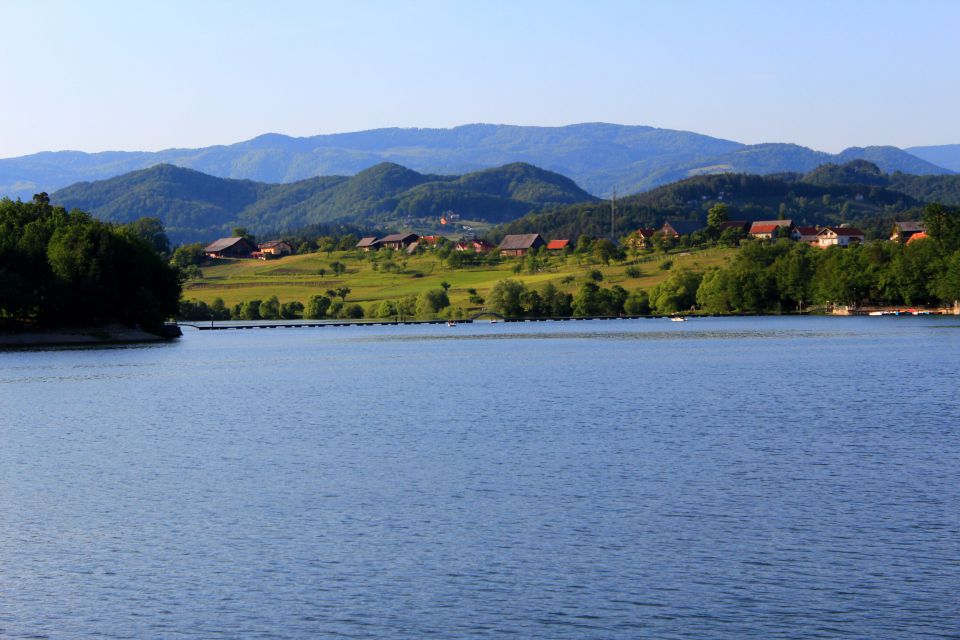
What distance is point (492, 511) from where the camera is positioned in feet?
123

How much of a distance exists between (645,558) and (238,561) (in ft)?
35.4

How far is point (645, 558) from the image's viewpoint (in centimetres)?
3111

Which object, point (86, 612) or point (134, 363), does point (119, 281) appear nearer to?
point (134, 363)

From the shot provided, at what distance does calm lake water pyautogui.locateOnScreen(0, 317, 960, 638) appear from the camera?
26953 millimetres

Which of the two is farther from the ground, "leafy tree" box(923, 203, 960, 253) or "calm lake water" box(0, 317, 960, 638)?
"leafy tree" box(923, 203, 960, 253)

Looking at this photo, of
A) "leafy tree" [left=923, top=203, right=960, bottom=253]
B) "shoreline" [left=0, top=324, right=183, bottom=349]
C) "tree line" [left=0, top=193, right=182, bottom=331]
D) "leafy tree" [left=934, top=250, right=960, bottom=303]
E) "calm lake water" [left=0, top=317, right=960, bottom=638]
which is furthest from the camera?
"leafy tree" [left=923, top=203, right=960, bottom=253]

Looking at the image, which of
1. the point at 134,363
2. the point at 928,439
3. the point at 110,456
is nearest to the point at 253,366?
the point at 134,363

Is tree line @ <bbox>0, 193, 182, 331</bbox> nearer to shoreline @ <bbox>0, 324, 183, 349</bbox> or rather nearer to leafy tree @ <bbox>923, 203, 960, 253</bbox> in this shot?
shoreline @ <bbox>0, 324, 183, 349</bbox>

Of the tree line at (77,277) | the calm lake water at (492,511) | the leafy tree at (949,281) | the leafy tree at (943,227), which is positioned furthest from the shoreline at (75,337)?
the leafy tree at (943,227)

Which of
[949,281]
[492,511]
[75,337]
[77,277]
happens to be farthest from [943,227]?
[492,511]

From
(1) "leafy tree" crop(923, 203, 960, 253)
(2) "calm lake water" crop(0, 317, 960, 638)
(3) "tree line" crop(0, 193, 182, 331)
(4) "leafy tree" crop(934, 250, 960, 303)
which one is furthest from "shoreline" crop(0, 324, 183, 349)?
Answer: (1) "leafy tree" crop(923, 203, 960, 253)

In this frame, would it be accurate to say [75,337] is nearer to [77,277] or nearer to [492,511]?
[77,277]

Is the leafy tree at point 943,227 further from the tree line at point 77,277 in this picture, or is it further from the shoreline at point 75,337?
the shoreline at point 75,337

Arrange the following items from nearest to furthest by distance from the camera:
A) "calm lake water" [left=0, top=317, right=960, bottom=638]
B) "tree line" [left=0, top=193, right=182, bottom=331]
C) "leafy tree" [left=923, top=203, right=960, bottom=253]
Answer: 1. "calm lake water" [left=0, top=317, right=960, bottom=638]
2. "tree line" [left=0, top=193, right=182, bottom=331]
3. "leafy tree" [left=923, top=203, right=960, bottom=253]
